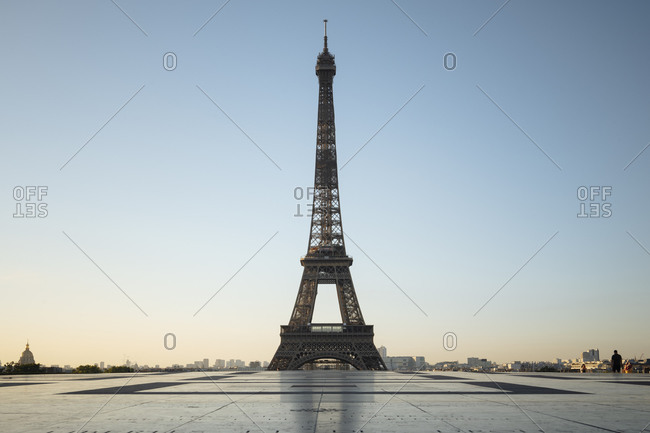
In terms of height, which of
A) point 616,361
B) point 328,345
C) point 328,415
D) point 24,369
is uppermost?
point 328,415

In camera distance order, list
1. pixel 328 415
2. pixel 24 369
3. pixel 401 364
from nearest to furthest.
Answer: pixel 328 415
pixel 24 369
pixel 401 364

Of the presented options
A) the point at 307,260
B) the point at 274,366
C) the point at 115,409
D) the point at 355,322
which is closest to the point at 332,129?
the point at 307,260

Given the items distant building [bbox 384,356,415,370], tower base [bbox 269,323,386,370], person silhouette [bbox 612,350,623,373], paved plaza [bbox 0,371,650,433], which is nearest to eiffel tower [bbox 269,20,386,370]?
tower base [bbox 269,323,386,370]

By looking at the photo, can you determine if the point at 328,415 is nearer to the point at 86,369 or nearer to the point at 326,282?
the point at 86,369

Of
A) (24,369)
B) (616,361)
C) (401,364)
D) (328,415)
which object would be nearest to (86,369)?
(24,369)

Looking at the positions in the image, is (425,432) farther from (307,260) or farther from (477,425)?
(307,260)

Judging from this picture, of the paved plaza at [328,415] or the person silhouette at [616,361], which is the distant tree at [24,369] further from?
the person silhouette at [616,361]

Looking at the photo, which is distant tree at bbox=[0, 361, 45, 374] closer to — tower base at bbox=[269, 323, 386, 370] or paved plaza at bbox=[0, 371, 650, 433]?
tower base at bbox=[269, 323, 386, 370]
